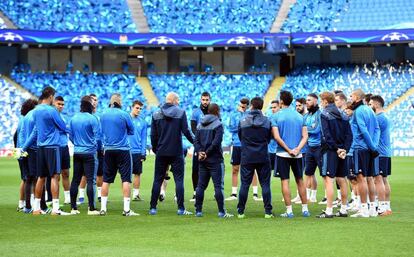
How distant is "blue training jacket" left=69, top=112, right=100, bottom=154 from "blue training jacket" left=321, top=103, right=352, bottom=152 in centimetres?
481

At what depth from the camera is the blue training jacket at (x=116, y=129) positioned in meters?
18.6

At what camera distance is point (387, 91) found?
57219 mm

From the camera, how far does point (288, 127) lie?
1825 cm

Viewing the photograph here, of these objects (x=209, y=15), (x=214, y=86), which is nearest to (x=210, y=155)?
(x=214, y=86)

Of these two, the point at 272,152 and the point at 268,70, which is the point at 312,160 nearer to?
the point at 272,152

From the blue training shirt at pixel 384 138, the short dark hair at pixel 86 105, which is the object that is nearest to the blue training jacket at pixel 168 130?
the short dark hair at pixel 86 105

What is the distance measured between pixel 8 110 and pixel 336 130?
4023 cm

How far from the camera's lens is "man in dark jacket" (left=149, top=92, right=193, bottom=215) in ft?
61.2

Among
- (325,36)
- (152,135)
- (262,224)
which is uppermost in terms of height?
(325,36)

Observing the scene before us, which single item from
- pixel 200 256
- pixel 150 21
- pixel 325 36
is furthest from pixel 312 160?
pixel 150 21

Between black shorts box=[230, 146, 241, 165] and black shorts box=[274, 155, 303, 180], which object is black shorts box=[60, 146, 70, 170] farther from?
black shorts box=[230, 146, 241, 165]

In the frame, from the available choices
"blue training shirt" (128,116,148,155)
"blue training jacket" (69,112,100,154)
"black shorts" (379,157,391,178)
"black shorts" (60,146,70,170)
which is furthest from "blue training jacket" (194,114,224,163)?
"blue training shirt" (128,116,148,155)

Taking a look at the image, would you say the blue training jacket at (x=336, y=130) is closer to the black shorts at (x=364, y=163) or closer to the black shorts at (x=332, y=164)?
the black shorts at (x=332, y=164)

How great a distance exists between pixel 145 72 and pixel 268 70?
335 inches
